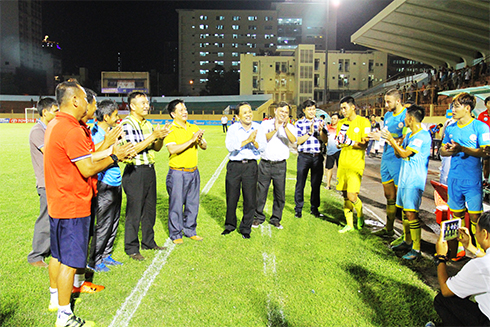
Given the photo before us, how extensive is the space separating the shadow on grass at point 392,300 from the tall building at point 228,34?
94201 mm

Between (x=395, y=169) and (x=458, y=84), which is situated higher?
(x=458, y=84)

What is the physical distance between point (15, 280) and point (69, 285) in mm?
1460

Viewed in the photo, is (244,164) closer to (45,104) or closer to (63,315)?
(45,104)

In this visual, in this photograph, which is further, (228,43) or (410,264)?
(228,43)

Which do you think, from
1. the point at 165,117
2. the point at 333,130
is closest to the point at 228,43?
the point at 165,117

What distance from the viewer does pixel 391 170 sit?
5.27 meters

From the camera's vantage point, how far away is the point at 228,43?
97438 millimetres

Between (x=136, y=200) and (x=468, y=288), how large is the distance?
3627 millimetres

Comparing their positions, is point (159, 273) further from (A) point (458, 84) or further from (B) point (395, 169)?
(A) point (458, 84)

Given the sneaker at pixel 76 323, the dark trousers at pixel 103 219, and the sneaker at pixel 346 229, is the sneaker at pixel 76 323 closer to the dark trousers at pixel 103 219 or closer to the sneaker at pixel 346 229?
the dark trousers at pixel 103 219

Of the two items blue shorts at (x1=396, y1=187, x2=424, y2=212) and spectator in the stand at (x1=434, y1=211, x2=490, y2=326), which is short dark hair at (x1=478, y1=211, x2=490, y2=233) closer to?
spectator in the stand at (x1=434, y1=211, x2=490, y2=326)

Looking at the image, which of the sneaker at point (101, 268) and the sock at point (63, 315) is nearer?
the sock at point (63, 315)

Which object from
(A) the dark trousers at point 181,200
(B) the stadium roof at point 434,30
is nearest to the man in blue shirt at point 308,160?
(A) the dark trousers at point 181,200

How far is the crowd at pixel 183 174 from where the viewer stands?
2691mm
